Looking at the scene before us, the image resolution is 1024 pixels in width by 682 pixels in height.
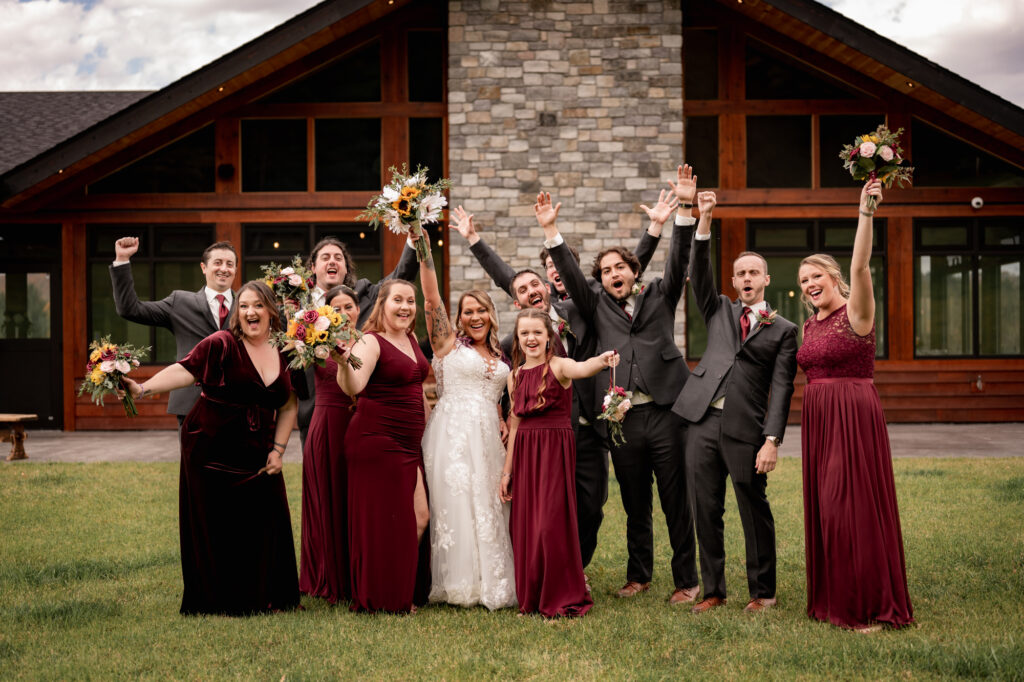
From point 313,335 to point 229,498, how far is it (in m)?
1.26

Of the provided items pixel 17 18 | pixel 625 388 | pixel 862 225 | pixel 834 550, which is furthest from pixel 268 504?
pixel 17 18

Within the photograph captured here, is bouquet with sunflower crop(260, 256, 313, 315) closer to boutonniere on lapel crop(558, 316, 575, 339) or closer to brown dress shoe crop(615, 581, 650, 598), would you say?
boutonniere on lapel crop(558, 316, 575, 339)

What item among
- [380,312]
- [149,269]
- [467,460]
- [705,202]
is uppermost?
[149,269]

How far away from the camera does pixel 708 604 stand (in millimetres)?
5184

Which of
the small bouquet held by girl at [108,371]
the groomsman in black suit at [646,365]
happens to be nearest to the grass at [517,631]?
the groomsman in black suit at [646,365]

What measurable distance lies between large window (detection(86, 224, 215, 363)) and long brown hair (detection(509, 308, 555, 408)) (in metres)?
9.80

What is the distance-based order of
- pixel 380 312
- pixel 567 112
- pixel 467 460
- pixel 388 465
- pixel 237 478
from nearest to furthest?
pixel 237 478, pixel 388 465, pixel 380 312, pixel 467 460, pixel 567 112

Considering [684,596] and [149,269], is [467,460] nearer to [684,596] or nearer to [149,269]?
[684,596]

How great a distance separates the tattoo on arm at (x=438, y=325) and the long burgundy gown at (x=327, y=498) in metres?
0.65

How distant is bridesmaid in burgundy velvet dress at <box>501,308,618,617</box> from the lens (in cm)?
508

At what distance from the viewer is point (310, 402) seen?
6449mm

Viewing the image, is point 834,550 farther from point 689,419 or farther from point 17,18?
point 17,18

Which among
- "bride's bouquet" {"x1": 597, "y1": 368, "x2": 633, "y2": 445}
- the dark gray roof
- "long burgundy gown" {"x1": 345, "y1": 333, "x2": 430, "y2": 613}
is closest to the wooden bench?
the dark gray roof

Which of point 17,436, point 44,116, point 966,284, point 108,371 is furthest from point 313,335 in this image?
point 44,116
